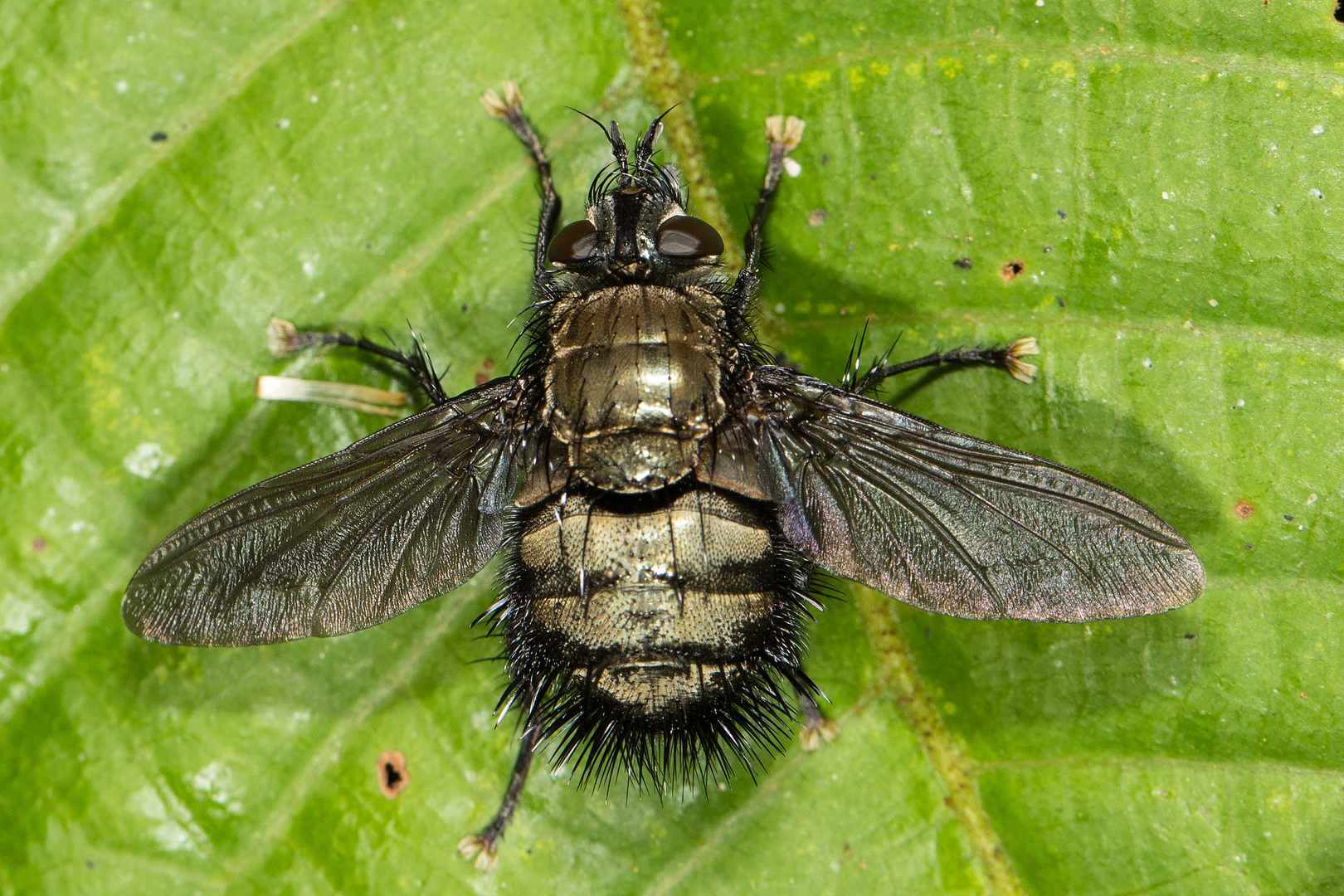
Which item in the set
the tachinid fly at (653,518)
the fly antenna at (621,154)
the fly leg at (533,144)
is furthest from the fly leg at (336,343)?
the fly antenna at (621,154)

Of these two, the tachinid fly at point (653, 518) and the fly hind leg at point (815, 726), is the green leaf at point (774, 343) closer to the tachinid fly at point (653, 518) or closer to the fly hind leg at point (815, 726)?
the fly hind leg at point (815, 726)

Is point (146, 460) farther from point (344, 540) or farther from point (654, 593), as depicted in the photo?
point (654, 593)

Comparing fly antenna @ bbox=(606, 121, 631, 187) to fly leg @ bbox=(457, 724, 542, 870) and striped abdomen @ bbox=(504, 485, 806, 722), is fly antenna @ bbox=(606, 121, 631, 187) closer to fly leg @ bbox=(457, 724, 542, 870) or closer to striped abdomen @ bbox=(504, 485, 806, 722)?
striped abdomen @ bbox=(504, 485, 806, 722)

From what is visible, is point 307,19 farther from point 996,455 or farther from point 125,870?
point 125,870

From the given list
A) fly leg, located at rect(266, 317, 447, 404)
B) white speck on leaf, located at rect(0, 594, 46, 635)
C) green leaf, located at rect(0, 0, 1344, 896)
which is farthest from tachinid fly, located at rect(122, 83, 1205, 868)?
white speck on leaf, located at rect(0, 594, 46, 635)

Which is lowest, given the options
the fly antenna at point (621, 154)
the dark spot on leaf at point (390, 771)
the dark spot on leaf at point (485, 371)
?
the dark spot on leaf at point (390, 771)

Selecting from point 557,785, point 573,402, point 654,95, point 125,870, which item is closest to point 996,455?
point 573,402
